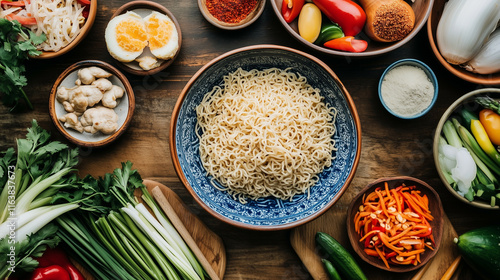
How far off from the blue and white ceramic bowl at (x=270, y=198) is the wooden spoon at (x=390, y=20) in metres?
0.52

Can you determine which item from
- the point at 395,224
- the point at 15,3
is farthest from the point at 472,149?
the point at 15,3

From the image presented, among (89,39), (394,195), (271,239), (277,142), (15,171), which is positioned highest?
(89,39)

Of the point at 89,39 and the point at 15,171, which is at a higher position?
the point at 89,39

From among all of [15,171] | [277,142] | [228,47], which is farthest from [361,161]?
[15,171]

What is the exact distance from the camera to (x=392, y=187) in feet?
8.93

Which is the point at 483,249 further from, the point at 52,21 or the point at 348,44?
the point at 52,21

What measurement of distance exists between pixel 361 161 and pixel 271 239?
2.96 feet

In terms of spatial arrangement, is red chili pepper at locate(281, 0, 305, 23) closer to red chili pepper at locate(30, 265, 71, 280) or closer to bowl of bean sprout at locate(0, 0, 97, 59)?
bowl of bean sprout at locate(0, 0, 97, 59)

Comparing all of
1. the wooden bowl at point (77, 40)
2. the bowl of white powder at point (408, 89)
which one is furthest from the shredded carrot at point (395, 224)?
the wooden bowl at point (77, 40)

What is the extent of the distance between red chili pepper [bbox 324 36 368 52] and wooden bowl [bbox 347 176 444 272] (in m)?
0.94

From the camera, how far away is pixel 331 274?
267cm

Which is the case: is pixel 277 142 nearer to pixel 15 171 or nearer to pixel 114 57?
pixel 114 57

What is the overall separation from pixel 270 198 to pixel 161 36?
1.39 meters

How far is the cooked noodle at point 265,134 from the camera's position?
8.50ft
